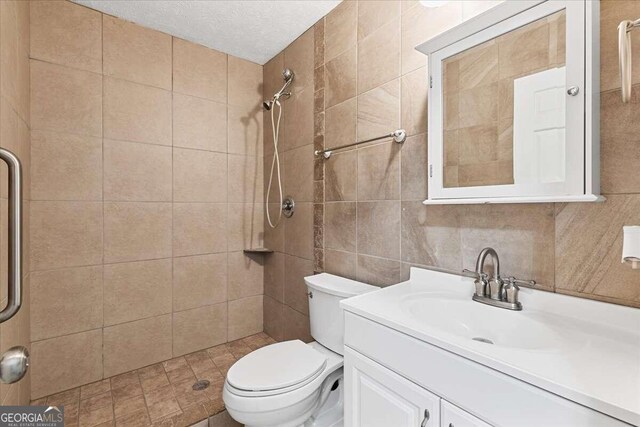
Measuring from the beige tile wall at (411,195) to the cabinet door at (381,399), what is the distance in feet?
1.70

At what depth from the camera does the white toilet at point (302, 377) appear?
1.18 m

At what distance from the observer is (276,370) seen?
4.25 ft

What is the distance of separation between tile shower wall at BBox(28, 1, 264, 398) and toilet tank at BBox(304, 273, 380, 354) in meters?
0.99

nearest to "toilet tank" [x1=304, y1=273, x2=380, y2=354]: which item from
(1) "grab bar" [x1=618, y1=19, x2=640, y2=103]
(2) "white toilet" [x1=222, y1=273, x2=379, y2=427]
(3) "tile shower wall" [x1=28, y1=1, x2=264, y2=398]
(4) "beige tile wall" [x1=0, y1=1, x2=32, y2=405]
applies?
(2) "white toilet" [x1=222, y1=273, x2=379, y2=427]

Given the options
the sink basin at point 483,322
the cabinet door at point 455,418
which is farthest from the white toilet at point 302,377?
the cabinet door at point 455,418

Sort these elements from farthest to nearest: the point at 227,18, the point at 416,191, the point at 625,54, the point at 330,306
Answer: the point at 227,18 < the point at 330,306 < the point at 416,191 < the point at 625,54

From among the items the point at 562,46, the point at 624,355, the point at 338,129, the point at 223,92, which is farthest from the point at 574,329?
the point at 223,92

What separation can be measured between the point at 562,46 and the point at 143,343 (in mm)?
2578

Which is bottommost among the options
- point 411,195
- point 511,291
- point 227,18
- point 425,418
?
point 425,418

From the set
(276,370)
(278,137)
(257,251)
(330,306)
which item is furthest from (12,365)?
(278,137)

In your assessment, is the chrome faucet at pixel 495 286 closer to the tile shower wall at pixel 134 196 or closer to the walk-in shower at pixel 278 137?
the walk-in shower at pixel 278 137

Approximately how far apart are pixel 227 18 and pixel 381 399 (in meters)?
2.17

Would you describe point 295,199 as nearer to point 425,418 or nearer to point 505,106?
point 505,106

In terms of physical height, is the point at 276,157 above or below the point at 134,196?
above
